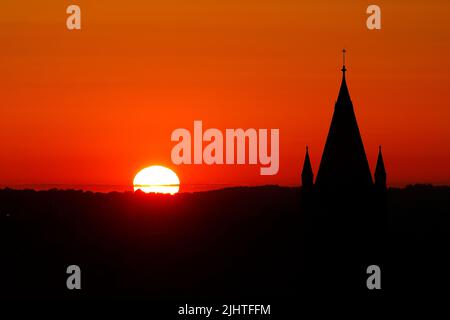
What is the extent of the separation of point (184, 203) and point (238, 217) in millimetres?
5708

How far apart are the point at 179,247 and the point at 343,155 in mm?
35476

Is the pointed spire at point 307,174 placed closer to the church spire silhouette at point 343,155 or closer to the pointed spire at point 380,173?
the church spire silhouette at point 343,155

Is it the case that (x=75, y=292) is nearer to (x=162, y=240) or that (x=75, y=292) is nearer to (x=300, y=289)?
(x=162, y=240)

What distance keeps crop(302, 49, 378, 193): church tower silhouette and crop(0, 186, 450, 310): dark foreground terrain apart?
13645 mm

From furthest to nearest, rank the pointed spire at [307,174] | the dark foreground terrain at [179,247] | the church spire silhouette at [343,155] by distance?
the dark foreground terrain at [179,247], the pointed spire at [307,174], the church spire silhouette at [343,155]

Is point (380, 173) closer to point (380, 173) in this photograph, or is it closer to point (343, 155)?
point (380, 173)

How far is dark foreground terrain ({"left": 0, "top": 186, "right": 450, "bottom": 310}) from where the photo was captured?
80812 millimetres

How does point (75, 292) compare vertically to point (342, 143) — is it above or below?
below

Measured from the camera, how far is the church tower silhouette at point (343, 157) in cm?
5812

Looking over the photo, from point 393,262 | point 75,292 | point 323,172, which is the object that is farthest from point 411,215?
point 75,292

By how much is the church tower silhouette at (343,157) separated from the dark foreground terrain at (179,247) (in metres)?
13.6

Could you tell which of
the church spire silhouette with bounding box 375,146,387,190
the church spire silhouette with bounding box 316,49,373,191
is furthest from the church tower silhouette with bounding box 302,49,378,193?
the church spire silhouette with bounding box 375,146,387,190

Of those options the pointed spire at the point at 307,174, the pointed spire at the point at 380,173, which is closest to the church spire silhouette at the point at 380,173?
the pointed spire at the point at 380,173
